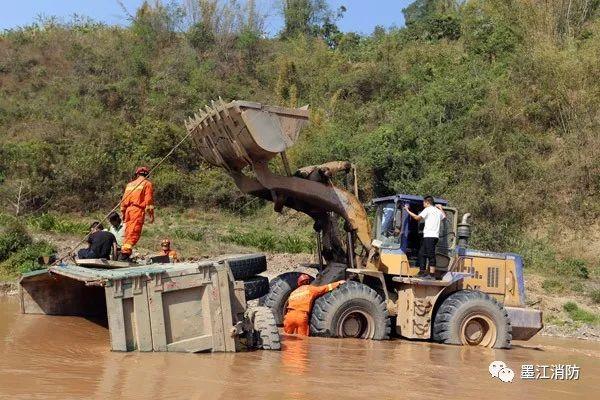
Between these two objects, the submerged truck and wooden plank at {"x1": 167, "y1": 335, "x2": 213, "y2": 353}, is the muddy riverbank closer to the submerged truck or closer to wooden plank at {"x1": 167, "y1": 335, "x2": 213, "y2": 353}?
the submerged truck

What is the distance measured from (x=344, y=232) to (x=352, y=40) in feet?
118

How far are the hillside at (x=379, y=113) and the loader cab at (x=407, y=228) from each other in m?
8.58

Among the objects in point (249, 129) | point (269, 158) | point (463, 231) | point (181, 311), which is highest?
point (249, 129)

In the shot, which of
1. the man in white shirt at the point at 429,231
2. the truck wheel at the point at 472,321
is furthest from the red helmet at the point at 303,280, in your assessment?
the truck wheel at the point at 472,321

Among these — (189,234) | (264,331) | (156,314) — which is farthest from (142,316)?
(189,234)

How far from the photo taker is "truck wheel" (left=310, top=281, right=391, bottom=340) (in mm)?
10758

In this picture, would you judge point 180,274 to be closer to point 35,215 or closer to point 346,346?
point 346,346

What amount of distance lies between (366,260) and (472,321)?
1.82 meters

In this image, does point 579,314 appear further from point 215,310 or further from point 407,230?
point 215,310

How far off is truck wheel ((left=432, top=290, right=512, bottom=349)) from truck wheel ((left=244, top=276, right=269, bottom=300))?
2600mm

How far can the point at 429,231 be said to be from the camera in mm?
11234

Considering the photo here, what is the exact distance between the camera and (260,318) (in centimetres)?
897

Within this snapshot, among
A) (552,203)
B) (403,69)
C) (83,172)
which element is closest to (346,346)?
(552,203)

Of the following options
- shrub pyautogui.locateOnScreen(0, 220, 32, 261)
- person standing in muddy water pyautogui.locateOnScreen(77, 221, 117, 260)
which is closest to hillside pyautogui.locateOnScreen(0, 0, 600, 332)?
shrub pyautogui.locateOnScreen(0, 220, 32, 261)
